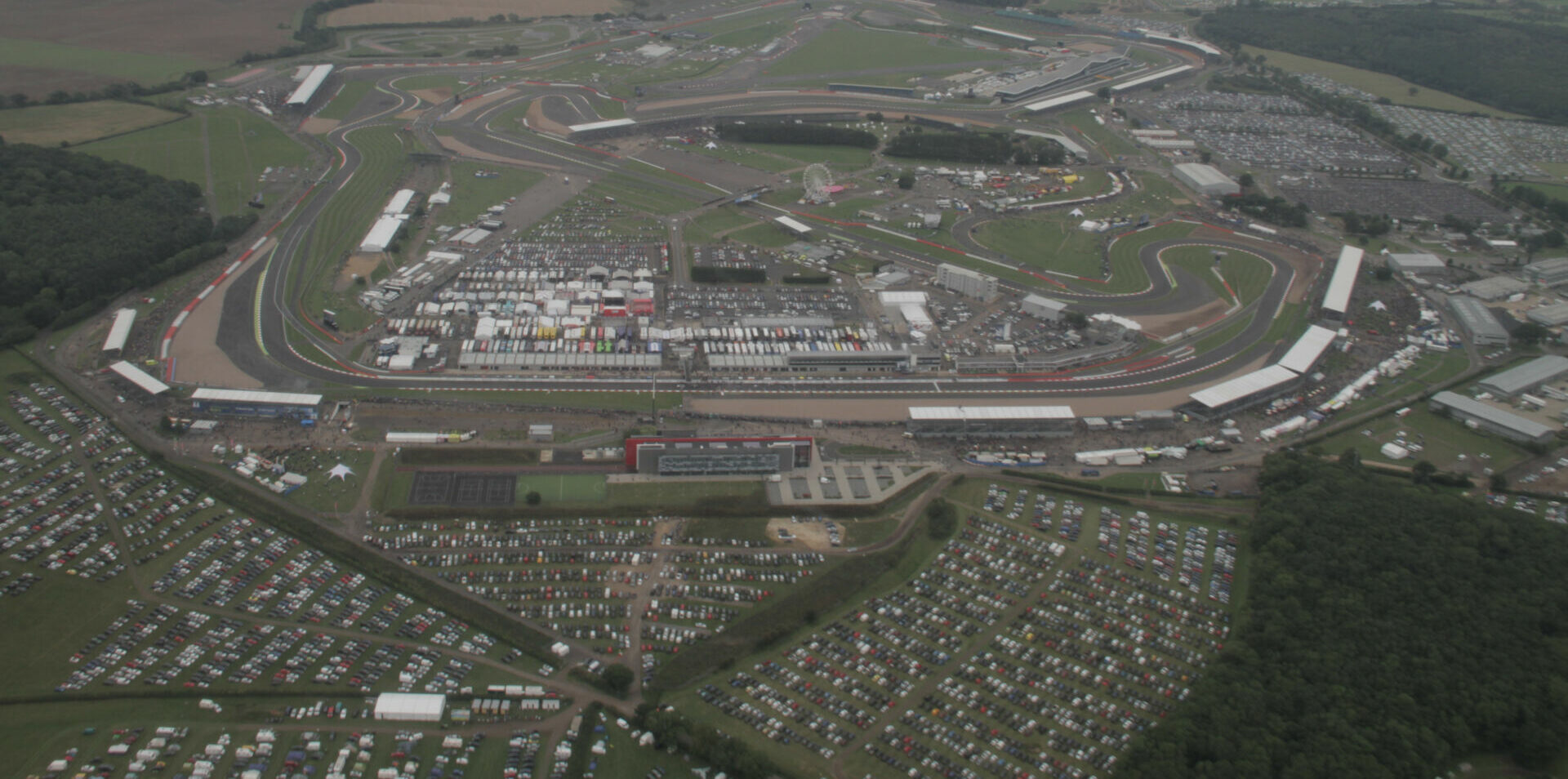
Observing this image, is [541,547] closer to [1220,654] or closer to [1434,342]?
[1220,654]

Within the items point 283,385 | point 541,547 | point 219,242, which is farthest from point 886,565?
point 219,242

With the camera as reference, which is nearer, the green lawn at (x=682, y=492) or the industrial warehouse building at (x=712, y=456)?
the green lawn at (x=682, y=492)

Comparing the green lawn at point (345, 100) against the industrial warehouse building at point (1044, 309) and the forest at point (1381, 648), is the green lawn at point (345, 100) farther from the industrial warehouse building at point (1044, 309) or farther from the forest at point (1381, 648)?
the forest at point (1381, 648)

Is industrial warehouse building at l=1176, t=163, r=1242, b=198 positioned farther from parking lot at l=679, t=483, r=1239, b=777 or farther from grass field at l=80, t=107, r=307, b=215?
grass field at l=80, t=107, r=307, b=215

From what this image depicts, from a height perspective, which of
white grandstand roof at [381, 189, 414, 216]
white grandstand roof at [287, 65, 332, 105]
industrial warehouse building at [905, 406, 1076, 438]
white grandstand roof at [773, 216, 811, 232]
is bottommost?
industrial warehouse building at [905, 406, 1076, 438]

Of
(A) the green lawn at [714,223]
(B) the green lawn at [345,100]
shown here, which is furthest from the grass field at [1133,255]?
(B) the green lawn at [345,100]

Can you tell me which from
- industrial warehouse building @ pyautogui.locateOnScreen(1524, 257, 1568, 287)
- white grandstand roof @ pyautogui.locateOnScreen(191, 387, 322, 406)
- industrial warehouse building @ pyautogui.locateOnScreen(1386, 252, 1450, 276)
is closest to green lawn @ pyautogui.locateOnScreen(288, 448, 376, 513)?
white grandstand roof @ pyautogui.locateOnScreen(191, 387, 322, 406)
